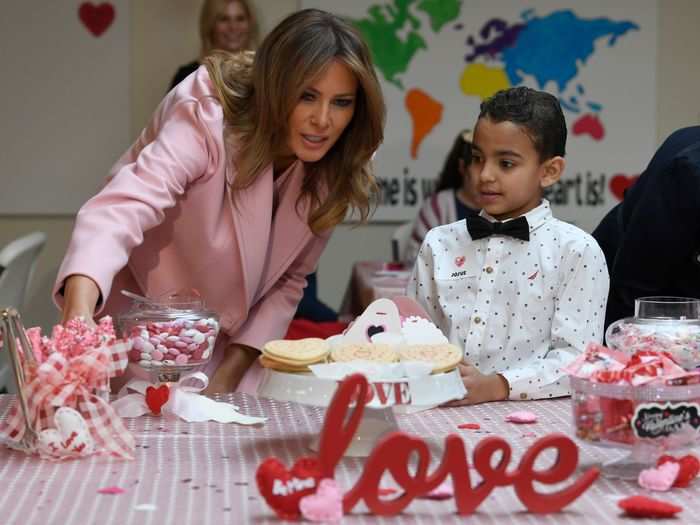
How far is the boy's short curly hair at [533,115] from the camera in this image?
2.16m

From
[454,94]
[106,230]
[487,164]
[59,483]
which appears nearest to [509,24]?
[454,94]

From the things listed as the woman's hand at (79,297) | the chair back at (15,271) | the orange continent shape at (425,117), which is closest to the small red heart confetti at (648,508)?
the woman's hand at (79,297)

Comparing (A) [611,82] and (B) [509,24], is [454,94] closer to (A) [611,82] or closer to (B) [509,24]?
(B) [509,24]

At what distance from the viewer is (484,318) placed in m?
2.12

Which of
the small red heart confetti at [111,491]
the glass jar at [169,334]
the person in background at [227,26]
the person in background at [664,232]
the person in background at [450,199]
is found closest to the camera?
the small red heart confetti at [111,491]

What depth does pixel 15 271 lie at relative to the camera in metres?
3.99

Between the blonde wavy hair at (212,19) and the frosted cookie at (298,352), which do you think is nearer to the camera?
the frosted cookie at (298,352)

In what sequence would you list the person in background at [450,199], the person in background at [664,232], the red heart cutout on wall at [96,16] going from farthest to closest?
the red heart cutout on wall at [96,16] < the person in background at [450,199] < the person in background at [664,232]

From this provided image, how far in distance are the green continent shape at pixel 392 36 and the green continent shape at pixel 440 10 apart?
71mm

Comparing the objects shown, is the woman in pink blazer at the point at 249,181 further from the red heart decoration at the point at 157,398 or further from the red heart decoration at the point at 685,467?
the red heart decoration at the point at 685,467

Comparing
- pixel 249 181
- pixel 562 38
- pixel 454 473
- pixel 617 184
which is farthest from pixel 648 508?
pixel 562 38

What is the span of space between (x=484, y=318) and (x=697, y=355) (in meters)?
0.51

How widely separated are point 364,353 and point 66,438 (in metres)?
0.43

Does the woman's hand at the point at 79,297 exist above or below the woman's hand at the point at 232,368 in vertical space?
above
